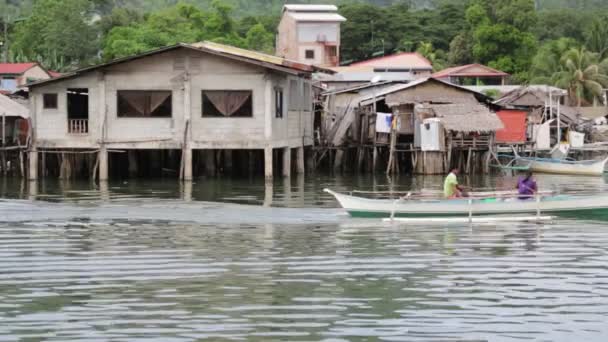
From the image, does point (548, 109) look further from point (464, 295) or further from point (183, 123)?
point (464, 295)

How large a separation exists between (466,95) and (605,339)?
29.9 metres

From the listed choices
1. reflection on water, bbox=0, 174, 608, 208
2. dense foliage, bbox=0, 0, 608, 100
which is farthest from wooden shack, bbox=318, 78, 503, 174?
dense foliage, bbox=0, 0, 608, 100

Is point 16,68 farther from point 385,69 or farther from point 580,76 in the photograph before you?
point 580,76

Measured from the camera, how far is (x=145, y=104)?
120ft

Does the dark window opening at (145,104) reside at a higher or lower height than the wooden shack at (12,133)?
higher

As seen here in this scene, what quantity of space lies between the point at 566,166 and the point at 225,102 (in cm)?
1377

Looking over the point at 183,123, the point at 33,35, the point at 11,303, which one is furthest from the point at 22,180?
the point at 33,35

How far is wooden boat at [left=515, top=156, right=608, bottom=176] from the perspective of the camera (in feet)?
138

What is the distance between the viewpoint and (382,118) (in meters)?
43.1

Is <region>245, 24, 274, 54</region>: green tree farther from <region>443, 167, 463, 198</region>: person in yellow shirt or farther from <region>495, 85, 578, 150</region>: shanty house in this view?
<region>443, 167, 463, 198</region>: person in yellow shirt

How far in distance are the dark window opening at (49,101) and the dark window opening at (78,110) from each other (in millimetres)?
514

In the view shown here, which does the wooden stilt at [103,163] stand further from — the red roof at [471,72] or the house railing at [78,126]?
the red roof at [471,72]

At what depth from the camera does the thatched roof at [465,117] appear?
134ft

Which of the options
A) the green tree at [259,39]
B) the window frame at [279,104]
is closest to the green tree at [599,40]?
the green tree at [259,39]
